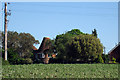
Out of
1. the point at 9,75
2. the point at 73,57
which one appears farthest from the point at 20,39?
the point at 9,75

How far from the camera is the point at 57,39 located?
2039 inches

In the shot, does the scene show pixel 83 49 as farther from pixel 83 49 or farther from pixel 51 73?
pixel 51 73

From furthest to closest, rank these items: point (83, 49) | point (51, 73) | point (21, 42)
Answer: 1. point (21, 42)
2. point (83, 49)
3. point (51, 73)

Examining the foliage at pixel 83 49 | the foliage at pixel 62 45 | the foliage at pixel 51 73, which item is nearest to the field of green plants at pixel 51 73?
the foliage at pixel 51 73

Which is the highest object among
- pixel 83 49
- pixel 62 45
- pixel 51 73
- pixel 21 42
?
pixel 21 42

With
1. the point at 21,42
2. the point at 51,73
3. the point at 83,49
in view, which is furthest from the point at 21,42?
the point at 51,73

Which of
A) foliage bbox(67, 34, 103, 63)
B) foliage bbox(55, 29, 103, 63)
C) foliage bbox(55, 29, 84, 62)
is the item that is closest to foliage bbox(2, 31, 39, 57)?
foliage bbox(55, 29, 84, 62)

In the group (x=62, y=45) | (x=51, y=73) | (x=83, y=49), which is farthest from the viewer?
(x=62, y=45)

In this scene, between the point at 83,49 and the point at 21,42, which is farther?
the point at 21,42

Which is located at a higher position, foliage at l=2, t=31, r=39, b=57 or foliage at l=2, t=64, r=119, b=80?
foliage at l=2, t=31, r=39, b=57

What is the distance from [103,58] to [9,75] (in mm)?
31438

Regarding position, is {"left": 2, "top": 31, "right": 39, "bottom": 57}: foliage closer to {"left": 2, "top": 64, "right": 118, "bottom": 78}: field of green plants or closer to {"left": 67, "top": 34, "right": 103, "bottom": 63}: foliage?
{"left": 67, "top": 34, "right": 103, "bottom": 63}: foliage

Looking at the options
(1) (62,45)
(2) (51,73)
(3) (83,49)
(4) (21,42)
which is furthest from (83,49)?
(2) (51,73)

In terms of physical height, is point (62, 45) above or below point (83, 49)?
above
